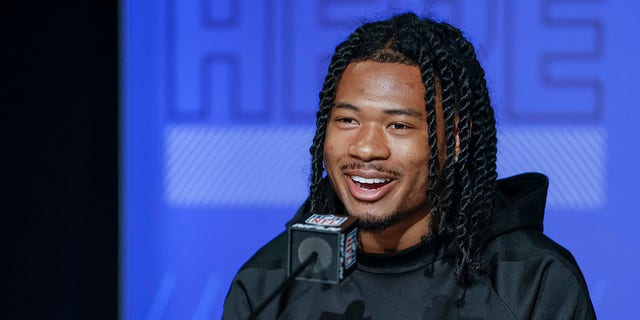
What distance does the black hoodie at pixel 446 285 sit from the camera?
1.59 m

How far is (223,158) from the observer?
2.75m

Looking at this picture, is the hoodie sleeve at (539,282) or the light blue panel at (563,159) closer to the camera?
the hoodie sleeve at (539,282)

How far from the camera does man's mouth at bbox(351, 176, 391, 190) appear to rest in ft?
5.21

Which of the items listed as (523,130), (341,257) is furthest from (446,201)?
(523,130)

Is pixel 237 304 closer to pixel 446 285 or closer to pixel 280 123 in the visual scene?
pixel 446 285

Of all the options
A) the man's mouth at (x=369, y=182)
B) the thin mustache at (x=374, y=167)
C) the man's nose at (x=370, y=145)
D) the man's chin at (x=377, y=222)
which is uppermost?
the man's nose at (x=370, y=145)

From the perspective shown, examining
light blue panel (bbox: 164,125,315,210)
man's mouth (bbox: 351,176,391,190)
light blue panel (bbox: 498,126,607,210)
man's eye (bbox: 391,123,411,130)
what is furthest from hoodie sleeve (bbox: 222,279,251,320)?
light blue panel (bbox: 498,126,607,210)

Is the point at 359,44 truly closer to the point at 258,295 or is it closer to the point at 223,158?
the point at 258,295

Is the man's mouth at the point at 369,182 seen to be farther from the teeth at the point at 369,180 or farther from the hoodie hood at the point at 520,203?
the hoodie hood at the point at 520,203

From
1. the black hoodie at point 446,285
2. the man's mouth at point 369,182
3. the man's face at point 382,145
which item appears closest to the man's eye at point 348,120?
the man's face at point 382,145
